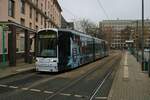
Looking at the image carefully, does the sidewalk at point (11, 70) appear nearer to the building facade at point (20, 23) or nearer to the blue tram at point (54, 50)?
the blue tram at point (54, 50)

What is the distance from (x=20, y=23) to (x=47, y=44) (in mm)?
17610

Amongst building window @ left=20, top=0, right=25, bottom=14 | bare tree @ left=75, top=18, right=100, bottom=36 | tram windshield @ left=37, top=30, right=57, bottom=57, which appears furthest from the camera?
bare tree @ left=75, top=18, right=100, bottom=36

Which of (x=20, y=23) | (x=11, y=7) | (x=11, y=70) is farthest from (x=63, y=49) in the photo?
(x=20, y=23)

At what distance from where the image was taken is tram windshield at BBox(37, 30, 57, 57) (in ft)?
72.7

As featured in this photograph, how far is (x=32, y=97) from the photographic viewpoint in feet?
39.5

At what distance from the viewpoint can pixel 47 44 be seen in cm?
2234

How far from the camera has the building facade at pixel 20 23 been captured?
26516mm

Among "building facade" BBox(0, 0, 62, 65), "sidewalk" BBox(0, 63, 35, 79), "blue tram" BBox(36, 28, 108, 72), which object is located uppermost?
"building facade" BBox(0, 0, 62, 65)

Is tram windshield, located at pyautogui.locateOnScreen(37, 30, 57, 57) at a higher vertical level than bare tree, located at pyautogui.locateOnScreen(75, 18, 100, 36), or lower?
lower

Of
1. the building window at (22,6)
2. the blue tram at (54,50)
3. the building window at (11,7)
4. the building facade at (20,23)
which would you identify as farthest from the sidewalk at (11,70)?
the building window at (22,6)

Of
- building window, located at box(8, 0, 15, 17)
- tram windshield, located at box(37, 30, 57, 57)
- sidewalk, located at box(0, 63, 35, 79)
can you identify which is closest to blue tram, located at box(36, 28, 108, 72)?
tram windshield, located at box(37, 30, 57, 57)

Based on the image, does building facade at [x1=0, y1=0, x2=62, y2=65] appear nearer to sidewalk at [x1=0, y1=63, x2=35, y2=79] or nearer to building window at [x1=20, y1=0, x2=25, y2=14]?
building window at [x1=20, y1=0, x2=25, y2=14]

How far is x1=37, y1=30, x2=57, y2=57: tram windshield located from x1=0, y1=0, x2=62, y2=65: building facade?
857 mm

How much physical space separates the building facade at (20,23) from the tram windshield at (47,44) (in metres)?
0.86
